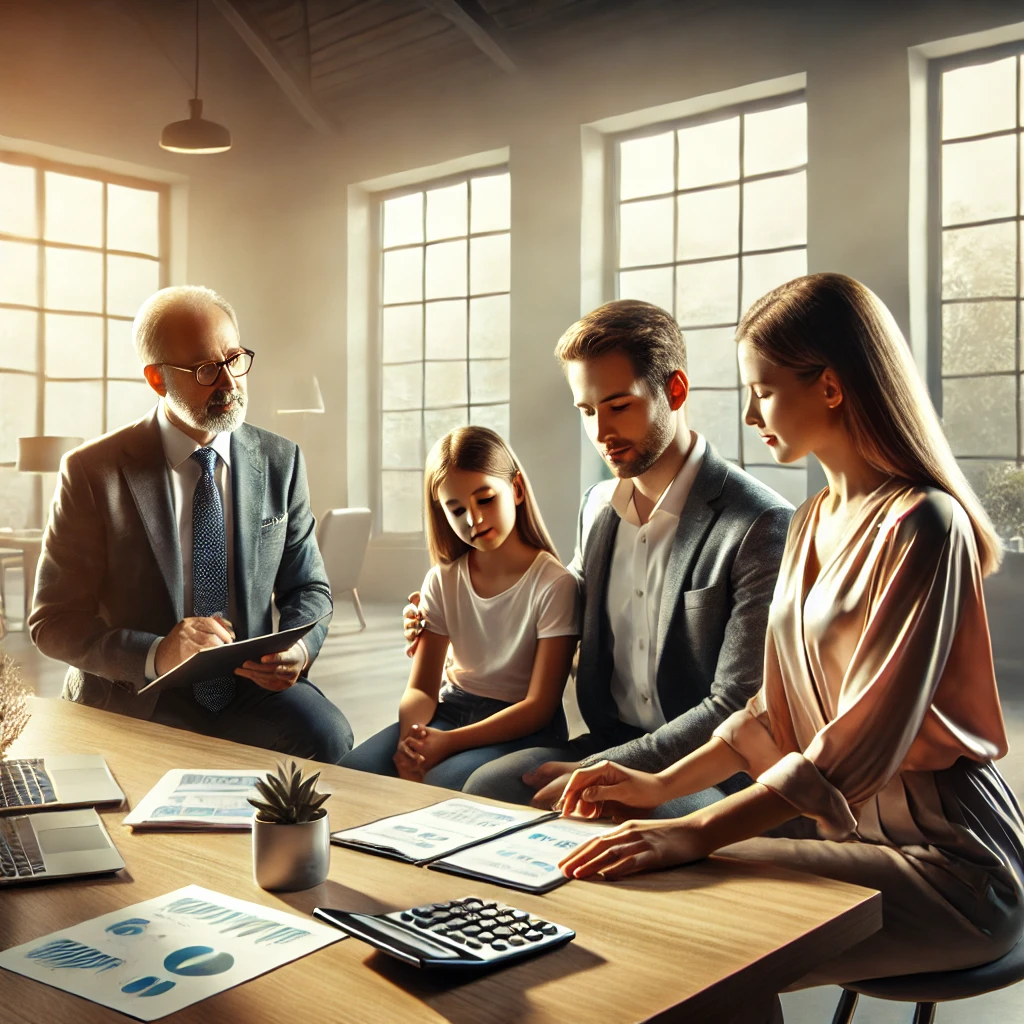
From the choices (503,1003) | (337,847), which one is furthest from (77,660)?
(503,1003)

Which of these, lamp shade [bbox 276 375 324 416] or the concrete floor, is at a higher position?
lamp shade [bbox 276 375 324 416]

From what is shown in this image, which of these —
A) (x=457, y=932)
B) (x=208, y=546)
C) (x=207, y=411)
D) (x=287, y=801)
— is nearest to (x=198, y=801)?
(x=287, y=801)

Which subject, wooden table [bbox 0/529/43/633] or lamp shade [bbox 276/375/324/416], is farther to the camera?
lamp shade [bbox 276/375/324/416]

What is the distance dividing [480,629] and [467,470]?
34 centimetres

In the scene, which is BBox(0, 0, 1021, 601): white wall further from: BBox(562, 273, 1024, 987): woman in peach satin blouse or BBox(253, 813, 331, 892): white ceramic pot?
BBox(253, 813, 331, 892): white ceramic pot

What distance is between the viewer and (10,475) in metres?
8.50

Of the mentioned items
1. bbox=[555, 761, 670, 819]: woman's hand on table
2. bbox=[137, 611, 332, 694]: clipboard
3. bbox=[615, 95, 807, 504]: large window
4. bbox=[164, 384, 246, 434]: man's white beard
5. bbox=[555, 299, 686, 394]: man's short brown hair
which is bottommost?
bbox=[555, 761, 670, 819]: woman's hand on table

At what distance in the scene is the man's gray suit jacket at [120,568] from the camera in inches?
93.7

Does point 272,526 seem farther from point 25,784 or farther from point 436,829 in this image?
point 436,829

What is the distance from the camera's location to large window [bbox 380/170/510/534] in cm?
858

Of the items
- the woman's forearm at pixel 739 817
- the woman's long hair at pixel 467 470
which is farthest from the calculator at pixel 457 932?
the woman's long hair at pixel 467 470

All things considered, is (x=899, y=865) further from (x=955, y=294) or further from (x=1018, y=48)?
(x=1018, y=48)

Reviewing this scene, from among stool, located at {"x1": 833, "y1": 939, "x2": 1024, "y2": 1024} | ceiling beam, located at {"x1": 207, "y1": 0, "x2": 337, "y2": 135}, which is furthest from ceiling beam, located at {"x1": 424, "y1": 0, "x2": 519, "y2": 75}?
stool, located at {"x1": 833, "y1": 939, "x2": 1024, "y2": 1024}

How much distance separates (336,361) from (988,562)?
27.2 ft
